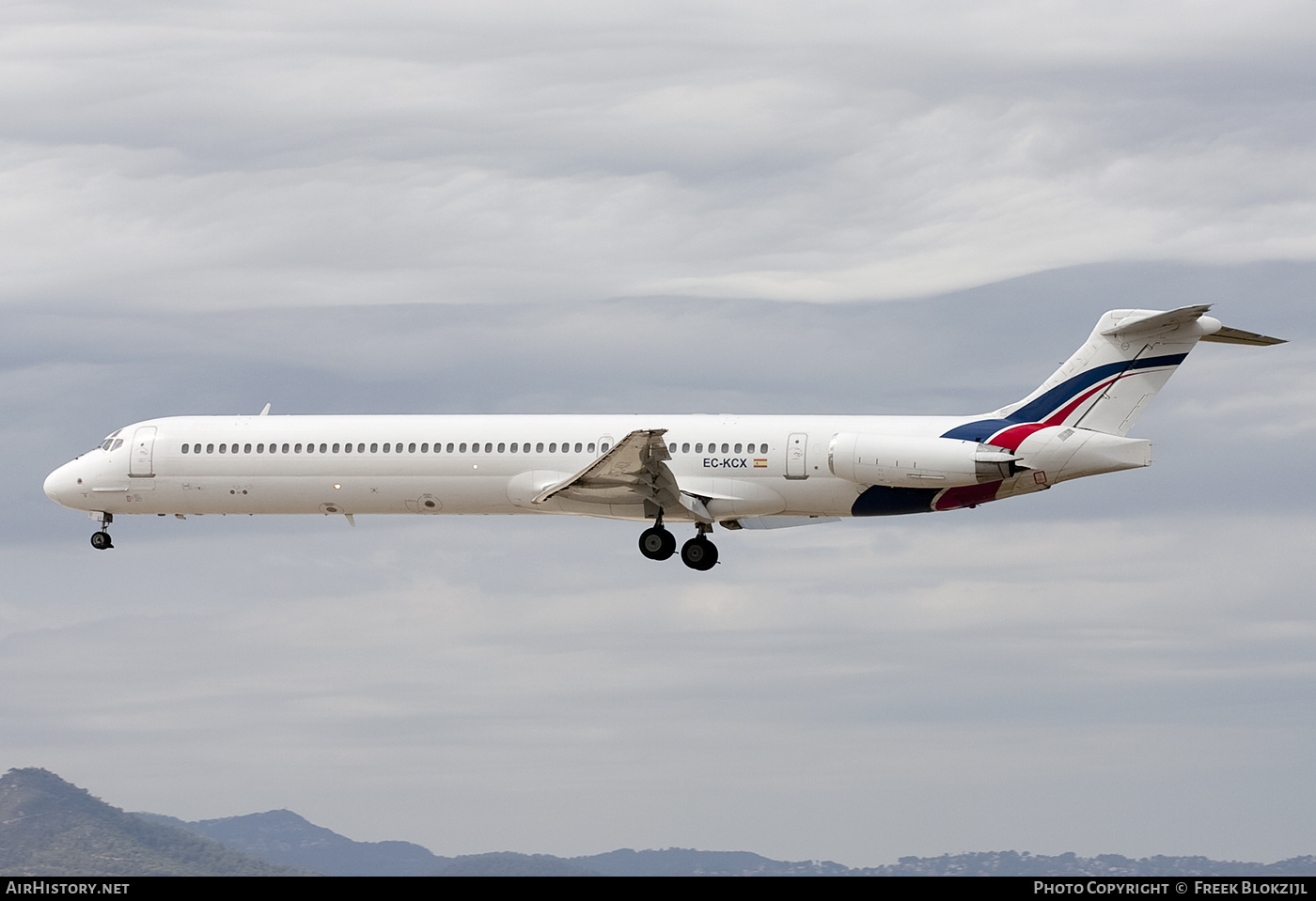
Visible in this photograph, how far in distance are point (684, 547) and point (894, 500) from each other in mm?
5756

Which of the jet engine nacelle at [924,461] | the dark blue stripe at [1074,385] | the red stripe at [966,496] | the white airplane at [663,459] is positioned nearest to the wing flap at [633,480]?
the white airplane at [663,459]

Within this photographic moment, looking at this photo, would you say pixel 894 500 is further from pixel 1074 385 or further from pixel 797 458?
pixel 1074 385

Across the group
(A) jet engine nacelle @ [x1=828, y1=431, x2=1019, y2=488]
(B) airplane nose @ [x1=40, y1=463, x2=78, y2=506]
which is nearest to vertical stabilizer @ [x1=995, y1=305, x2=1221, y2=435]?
(A) jet engine nacelle @ [x1=828, y1=431, x2=1019, y2=488]

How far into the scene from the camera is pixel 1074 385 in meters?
39.0

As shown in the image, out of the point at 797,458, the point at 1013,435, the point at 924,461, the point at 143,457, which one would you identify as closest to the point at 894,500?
the point at 924,461

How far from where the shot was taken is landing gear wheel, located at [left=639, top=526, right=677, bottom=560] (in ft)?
137

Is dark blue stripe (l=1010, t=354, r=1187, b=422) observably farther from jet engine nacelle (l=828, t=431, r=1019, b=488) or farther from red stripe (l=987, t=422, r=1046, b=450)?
jet engine nacelle (l=828, t=431, r=1019, b=488)

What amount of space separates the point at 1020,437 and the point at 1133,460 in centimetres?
252

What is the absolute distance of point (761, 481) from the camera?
4031 centimetres

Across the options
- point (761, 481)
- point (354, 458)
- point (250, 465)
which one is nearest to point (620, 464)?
point (761, 481)
